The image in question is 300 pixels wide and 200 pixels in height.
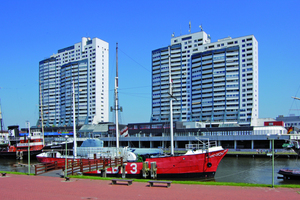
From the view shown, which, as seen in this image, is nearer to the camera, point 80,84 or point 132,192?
point 132,192

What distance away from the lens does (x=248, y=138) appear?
7112 cm

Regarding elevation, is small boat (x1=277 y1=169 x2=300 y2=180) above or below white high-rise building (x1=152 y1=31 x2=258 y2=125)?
below

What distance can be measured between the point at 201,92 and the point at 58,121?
8719 cm

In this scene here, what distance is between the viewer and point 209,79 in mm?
119688

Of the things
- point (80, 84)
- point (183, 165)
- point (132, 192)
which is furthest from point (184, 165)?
point (80, 84)

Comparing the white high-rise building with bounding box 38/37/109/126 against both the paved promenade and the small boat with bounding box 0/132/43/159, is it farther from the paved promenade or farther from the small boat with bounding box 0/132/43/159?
the paved promenade

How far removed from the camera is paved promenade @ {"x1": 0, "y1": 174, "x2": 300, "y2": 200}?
591 inches

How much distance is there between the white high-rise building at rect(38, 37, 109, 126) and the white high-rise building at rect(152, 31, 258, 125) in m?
31.5

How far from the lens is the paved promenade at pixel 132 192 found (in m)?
15.0

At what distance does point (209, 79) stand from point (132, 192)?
10801 cm

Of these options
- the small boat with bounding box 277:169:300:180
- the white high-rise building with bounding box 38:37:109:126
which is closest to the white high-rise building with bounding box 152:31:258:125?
the white high-rise building with bounding box 38:37:109:126

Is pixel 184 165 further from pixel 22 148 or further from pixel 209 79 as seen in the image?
pixel 209 79

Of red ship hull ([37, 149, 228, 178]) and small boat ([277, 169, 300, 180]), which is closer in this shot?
small boat ([277, 169, 300, 180])

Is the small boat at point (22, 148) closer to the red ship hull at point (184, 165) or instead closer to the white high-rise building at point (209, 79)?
the red ship hull at point (184, 165)
